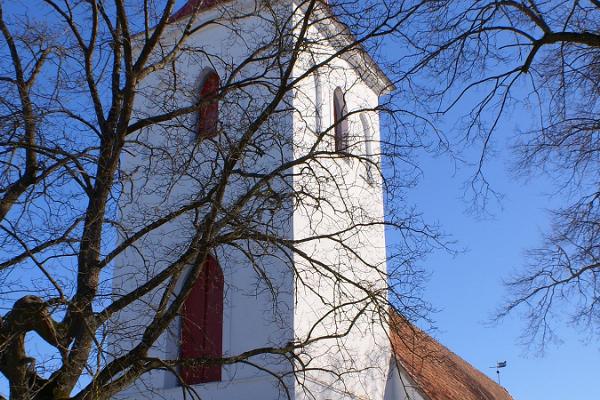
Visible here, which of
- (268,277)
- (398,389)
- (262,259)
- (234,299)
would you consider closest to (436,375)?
(398,389)

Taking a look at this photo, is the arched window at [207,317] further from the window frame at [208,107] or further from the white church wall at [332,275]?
the window frame at [208,107]

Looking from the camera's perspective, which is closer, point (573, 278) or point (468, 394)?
point (573, 278)

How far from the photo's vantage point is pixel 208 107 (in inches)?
459

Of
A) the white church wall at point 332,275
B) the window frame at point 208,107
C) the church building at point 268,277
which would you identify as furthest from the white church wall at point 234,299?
the window frame at point 208,107

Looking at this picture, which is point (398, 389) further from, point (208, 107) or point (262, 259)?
point (208, 107)

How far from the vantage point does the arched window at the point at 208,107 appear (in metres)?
8.05

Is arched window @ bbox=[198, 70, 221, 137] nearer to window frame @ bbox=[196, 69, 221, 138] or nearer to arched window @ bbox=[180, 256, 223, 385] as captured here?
window frame @ bbox=[196, 69, 221, 138]

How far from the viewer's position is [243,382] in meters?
12.4

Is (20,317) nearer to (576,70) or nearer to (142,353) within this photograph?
(142,353)

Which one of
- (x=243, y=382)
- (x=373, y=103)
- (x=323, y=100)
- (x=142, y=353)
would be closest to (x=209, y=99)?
(x=142, y=353)

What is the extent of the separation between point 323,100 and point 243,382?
5531 mm

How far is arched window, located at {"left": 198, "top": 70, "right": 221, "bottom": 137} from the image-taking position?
8055 mm

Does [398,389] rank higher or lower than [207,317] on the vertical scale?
lower

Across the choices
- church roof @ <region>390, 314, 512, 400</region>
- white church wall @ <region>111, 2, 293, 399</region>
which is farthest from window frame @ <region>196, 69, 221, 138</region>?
church roof @ <region>390, 314, 512, 400</region>
